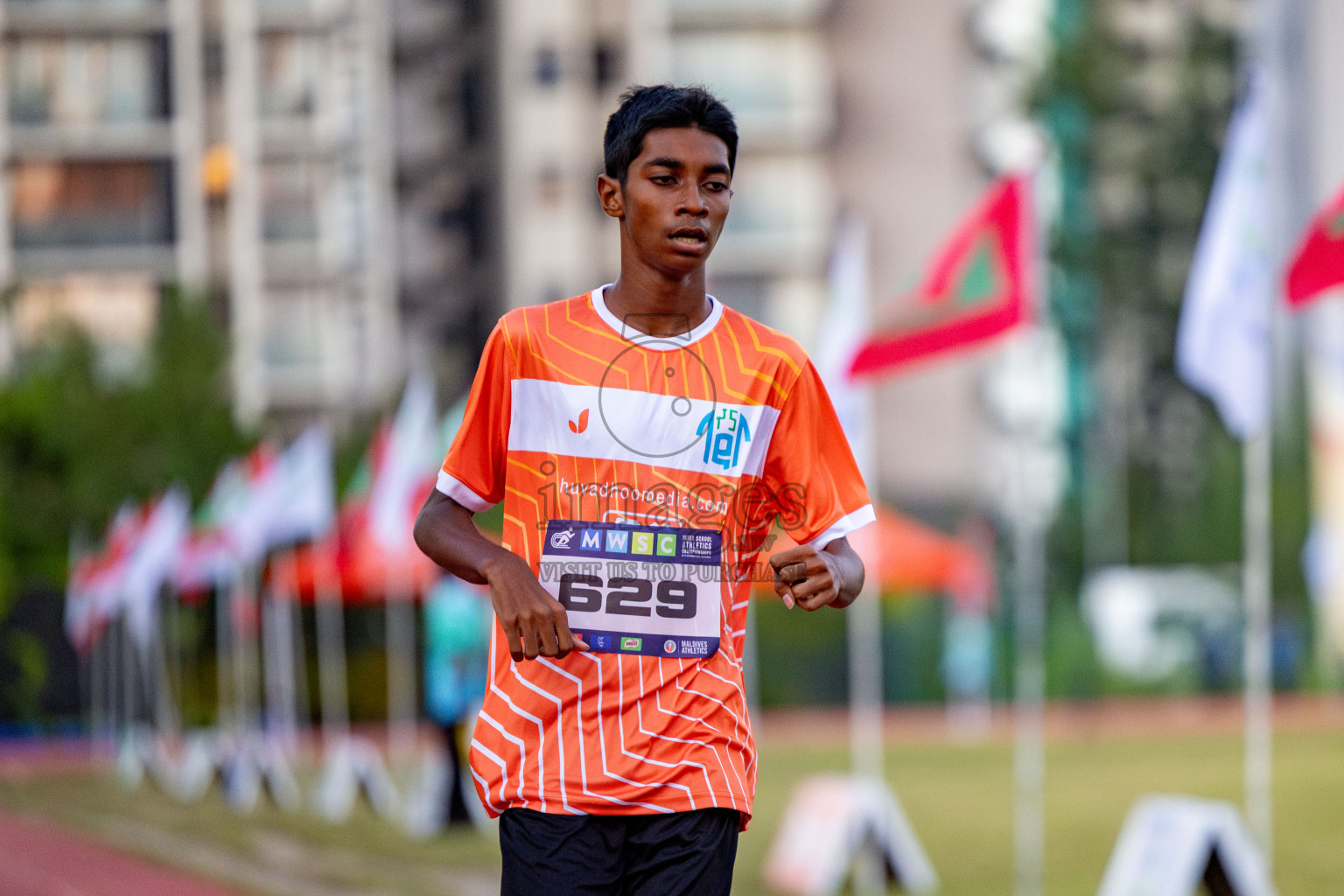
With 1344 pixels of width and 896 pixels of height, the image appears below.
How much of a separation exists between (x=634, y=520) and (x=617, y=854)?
20.9 inches

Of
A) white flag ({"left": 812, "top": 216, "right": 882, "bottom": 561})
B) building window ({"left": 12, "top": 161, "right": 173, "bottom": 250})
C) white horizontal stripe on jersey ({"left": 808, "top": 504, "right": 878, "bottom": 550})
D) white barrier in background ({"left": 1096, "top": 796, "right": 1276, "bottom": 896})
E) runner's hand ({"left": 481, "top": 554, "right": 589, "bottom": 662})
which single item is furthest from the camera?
building window ({"left": 12, "top": 161, "right": 173, "bottom": 250})

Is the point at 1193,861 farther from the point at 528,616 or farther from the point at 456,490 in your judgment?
the point at 528,616

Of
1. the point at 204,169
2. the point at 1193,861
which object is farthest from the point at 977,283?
the point at 204,169

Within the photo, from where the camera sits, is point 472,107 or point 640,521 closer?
point 640,521

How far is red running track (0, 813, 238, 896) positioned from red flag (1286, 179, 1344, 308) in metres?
6.99

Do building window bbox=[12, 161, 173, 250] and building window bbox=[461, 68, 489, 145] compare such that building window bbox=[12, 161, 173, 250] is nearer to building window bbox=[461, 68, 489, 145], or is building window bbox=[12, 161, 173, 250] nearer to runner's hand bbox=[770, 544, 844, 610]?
building window bbox=[461, 68, 489, 145]

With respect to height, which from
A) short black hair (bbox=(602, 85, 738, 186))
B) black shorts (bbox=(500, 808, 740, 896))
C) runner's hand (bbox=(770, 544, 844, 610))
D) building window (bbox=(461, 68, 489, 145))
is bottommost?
black shorts (bbox=(500, 808, 740, 896))

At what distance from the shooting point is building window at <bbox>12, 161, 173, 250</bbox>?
51.3 m

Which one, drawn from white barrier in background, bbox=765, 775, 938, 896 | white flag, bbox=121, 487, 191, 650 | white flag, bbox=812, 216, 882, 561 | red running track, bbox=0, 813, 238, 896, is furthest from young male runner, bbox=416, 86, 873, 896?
white flag, bbox=121, 487, 191, 650

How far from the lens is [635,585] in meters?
3.22

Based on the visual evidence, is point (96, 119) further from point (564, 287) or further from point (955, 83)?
point (955, 83)

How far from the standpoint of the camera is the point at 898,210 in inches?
2018

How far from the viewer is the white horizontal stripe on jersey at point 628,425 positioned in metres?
3.26

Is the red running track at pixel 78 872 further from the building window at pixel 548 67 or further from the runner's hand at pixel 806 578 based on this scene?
the building window at pixel 548 67
